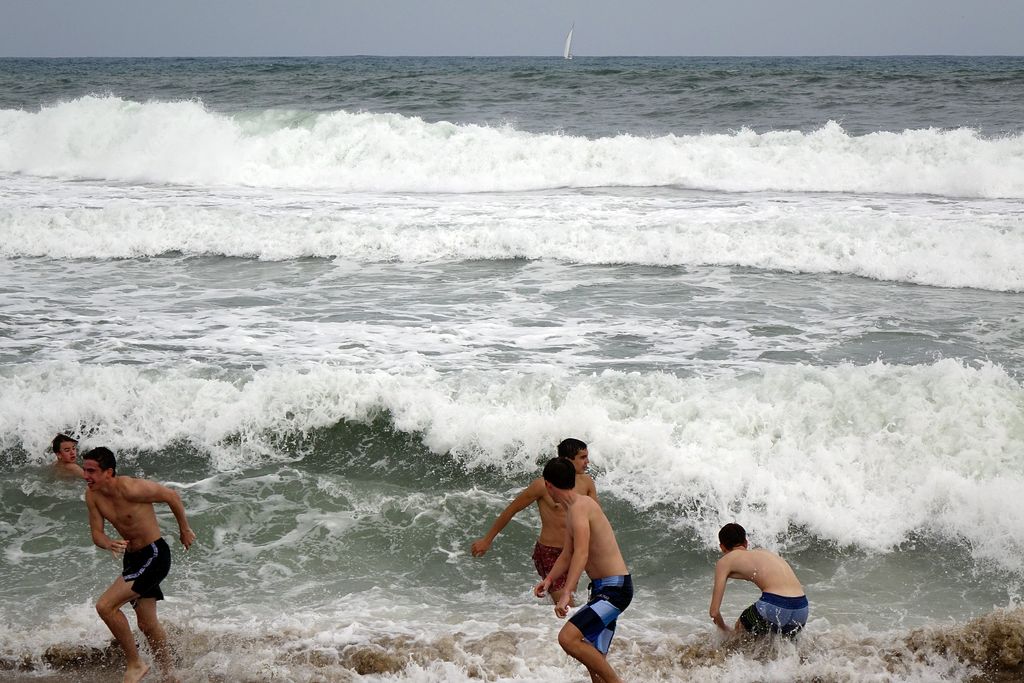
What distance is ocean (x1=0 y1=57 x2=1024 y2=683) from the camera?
574 centimetres

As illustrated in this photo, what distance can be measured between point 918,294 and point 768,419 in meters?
6.06

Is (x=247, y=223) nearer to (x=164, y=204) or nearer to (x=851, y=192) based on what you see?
(x=164, y=204)

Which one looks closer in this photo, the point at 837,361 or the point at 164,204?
the point at 837,361

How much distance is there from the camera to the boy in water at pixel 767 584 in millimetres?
5227

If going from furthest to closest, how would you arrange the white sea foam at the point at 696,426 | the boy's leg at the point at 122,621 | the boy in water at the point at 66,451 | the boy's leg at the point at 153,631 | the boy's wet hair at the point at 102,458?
the boy in water at the point at 66,451
the white sea foam at the point at 696,426
the boy's leg at the point at 153,631
the boy's wet hair at the point at 102,458
the boy's leg at the point at 122,621

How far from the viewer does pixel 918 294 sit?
13016mm

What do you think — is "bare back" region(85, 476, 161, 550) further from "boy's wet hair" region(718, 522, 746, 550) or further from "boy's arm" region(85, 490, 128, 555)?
"boy's wet hair" region(718, 522, 746, 550)

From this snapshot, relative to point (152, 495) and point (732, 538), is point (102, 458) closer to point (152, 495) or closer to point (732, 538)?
point (152, 495)

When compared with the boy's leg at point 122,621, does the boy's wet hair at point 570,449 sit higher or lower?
higher

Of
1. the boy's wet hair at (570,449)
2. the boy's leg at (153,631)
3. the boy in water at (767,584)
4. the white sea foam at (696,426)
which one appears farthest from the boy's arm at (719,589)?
the boy's leg at (153,631)

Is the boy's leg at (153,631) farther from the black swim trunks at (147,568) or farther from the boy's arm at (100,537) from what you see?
the boy's arm at (100,537)

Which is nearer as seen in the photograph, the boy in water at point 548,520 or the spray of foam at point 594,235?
the boy in water at point 548,520

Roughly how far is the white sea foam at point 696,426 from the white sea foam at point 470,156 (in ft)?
44.1

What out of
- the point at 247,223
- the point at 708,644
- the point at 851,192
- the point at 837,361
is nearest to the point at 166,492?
the point at 708,644
